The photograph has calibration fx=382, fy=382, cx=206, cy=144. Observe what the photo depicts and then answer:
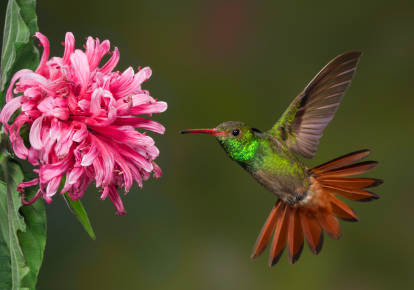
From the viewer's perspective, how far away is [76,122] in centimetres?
43

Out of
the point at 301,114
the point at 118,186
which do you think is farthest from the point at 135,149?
the point at 301,114

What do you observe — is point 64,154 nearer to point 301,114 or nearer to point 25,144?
point 25,144

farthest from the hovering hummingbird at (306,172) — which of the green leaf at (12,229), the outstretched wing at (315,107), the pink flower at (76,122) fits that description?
the green leaf at (12,229)

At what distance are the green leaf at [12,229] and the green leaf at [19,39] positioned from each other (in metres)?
0.08

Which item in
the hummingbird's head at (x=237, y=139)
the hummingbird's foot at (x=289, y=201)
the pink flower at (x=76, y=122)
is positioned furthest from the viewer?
the hummingbird's foot at (x=289, y=201)

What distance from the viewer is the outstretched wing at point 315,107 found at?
68 cm

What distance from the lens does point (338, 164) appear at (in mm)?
721

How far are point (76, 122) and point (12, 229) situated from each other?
139mm

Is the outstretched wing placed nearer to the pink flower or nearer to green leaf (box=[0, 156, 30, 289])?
the pink flower

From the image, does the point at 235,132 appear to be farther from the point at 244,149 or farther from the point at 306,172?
the point at 306,172

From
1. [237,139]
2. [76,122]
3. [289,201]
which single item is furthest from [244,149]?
[76,122]

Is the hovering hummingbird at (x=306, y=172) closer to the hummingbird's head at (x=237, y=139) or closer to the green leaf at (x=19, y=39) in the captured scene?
the hummingbird's head at (x=237, y=139)

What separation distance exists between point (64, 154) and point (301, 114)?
495 millimetres

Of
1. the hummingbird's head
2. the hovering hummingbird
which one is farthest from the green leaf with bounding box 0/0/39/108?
the hovering hummingbird
